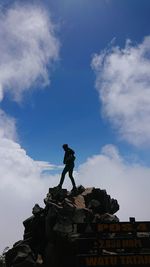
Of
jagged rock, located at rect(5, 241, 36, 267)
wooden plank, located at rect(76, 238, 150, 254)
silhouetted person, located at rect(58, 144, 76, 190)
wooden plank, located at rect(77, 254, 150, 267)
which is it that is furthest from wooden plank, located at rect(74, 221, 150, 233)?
silhouetted person, located at rect(58, 144, 76, 190)

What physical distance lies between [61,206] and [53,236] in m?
2.37

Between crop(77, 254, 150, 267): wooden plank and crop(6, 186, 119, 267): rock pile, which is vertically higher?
crop(6, 186, 119, 267): rock pile

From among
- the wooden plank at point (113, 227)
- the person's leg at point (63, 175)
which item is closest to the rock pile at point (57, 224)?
the person's leg at point (63, 175)

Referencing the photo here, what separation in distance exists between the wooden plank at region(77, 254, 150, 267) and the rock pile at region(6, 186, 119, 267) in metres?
5.83

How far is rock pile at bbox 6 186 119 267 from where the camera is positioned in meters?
26.4

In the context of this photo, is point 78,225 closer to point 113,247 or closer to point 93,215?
point 113,247

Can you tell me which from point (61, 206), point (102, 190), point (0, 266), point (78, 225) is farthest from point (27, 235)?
point (0, 266)

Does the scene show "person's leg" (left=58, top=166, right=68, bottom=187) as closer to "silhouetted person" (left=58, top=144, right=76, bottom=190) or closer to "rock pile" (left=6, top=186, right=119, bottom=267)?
"silhouetted person" (left=58, top=144, right=76, bottom=190)

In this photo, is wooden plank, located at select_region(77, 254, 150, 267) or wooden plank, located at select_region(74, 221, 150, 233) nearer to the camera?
wooden plank, located at select_region(77, 254, 150, 267)

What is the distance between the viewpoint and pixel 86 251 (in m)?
18.0

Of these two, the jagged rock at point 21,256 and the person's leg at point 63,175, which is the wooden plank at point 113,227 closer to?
the jagged rock at point 21,256

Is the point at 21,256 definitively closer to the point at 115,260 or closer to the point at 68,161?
the point at 68,161

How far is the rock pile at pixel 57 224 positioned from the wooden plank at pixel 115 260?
5829 millimetres

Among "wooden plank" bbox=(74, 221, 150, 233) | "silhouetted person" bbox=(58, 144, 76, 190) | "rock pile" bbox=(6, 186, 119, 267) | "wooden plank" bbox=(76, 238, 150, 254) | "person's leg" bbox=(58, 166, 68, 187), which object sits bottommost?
"wooden plank" bbox=(76, 238, 150, 254)
